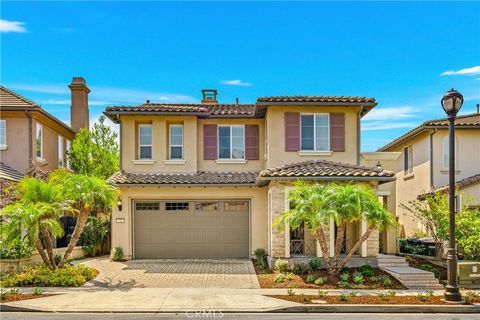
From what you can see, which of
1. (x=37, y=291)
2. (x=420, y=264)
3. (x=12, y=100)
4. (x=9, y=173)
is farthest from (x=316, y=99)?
(x=12, y=100)

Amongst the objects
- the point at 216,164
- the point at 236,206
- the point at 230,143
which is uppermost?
the point at 230,143

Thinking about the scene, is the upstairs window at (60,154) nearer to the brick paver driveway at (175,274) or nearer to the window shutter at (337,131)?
the brick paver driveway at (175,274)

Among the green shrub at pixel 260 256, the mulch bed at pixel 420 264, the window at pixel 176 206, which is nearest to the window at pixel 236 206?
the window at pixel 176 206

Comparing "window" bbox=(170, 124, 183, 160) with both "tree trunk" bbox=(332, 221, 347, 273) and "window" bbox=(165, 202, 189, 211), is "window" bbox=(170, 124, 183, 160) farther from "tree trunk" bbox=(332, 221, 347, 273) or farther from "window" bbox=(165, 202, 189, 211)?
"tree trunk" bbox=(332, 221, 347, 273)

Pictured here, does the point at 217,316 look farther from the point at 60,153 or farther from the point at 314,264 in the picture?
the point at 60,153

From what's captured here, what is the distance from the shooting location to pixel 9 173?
19.0 m

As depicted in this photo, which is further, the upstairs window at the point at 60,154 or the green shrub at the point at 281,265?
the upstairs window at the point at 60,154

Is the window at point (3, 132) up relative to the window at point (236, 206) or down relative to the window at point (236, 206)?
up

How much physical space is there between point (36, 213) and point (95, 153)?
1060cm

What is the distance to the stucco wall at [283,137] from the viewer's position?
1784 centimetres

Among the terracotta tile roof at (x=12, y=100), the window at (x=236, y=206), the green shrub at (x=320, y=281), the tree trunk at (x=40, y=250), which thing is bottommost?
the green shrub at (x=320, y=281)

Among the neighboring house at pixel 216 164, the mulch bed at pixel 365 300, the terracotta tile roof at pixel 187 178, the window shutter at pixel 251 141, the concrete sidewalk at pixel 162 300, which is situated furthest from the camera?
the window shutter at pixel 251 141

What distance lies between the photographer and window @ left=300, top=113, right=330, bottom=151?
59.3ft

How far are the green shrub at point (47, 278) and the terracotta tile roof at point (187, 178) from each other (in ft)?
14.6
